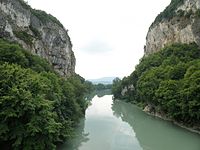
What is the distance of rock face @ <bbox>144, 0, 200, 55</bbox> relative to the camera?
81.8m

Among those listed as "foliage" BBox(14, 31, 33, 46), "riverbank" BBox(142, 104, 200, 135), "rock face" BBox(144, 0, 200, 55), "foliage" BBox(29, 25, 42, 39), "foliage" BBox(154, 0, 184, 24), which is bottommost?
"riverbank" BBox(142, 104, 200, 135)

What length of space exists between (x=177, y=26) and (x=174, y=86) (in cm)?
4885

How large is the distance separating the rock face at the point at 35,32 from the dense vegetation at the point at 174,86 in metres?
19.7

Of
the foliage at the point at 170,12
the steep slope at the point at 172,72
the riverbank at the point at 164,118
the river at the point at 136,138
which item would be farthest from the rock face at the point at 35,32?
the foliage at the point at 170,12

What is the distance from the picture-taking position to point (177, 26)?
309ft

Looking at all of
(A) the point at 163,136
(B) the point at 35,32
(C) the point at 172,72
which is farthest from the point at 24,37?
(A) the point at 163,136

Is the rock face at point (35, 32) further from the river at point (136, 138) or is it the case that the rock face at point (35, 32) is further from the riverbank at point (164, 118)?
the riverbank at point (164, 118)

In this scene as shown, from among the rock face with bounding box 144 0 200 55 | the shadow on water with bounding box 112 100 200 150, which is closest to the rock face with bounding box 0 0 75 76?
the shadow on water with bounding box 112 100 200 150

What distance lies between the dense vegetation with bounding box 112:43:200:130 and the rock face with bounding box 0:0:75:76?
1966cm

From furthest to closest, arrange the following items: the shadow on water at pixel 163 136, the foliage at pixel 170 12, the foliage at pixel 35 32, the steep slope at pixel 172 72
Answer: the foliage at pixel 170 12 < the foliage at pixel 35 32 < the steep slope at pixel 172 72 < the shadow on water at pixel 163 136

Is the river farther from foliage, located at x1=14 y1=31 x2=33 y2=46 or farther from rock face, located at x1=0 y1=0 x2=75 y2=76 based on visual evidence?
foliage, located at x1=14 y1=31 x2=33 y2=46

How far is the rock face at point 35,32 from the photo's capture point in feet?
191

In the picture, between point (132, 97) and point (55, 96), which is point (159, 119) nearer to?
point (55, 96)

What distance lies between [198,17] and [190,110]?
44.8 metres
